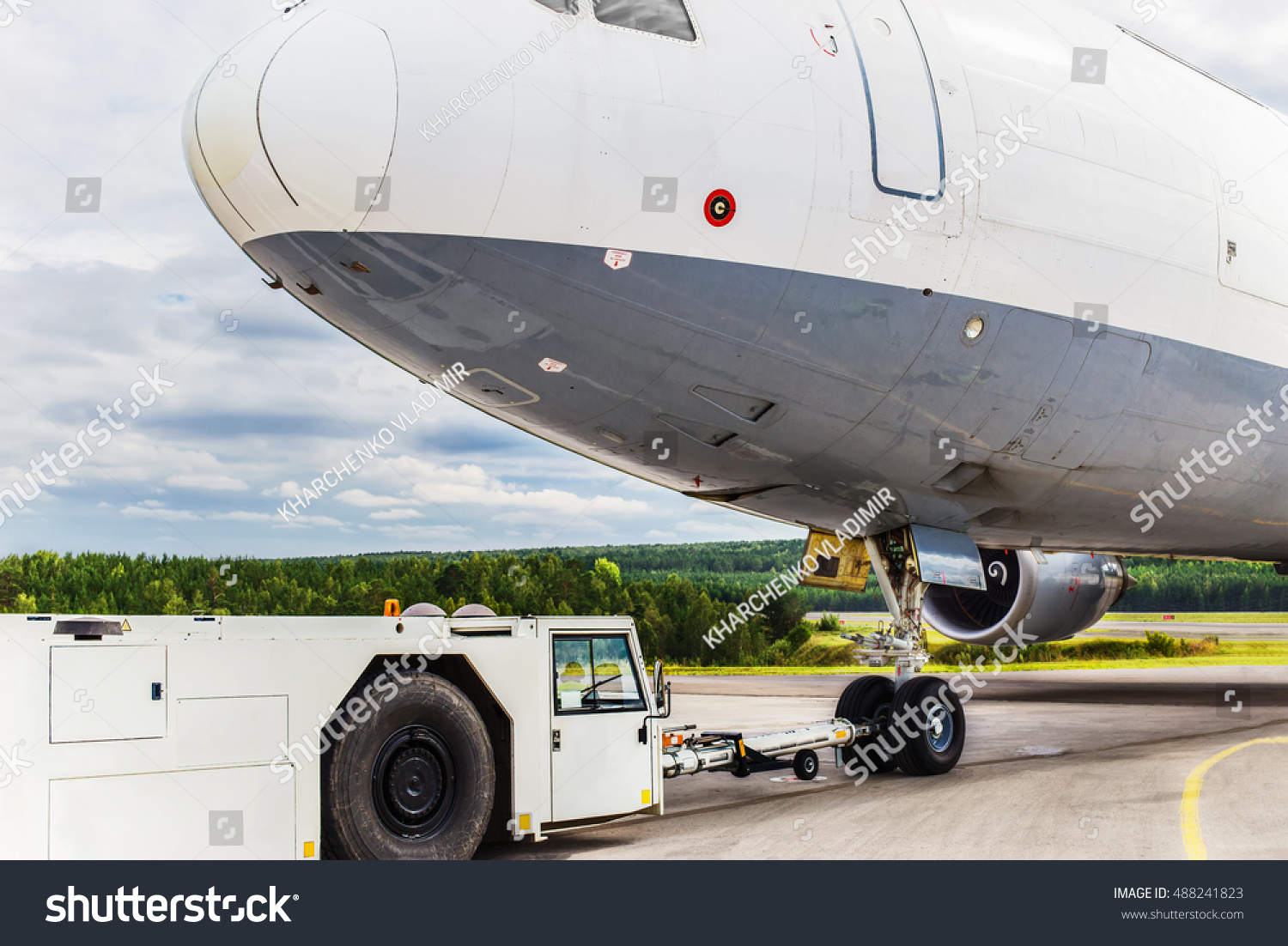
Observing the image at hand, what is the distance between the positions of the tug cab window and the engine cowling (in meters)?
7.16

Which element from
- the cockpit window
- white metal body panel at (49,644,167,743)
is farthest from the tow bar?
the cockpit window

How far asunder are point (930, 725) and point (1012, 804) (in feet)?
3.42

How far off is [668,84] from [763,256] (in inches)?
43.2

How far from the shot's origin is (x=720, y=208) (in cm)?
584

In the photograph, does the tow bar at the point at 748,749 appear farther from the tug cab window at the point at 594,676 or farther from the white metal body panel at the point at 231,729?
the white metal body panel at the point at 231,729

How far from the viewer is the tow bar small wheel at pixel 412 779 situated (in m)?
5.59

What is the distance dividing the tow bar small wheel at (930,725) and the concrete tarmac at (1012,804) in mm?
163

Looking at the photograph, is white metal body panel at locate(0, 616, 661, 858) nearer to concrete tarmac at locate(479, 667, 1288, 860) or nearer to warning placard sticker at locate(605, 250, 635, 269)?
concrete tarmac at locate(479, 667, 1288, 860)

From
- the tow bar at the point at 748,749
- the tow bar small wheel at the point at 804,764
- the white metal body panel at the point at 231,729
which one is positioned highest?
the white metal body panel at the point at 231,729

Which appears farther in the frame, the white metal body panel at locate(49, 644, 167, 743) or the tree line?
the tree line

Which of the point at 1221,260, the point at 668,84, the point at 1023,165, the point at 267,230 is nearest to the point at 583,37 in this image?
the point at 668,84

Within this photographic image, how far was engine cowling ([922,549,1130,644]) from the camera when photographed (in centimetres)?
1350

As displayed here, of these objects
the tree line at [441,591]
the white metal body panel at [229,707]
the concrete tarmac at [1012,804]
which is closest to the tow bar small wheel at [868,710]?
the concrete tarmac at [1012,804]

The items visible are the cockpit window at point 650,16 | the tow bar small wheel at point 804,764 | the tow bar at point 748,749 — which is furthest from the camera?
the tow bar small wheel at point 804,764
